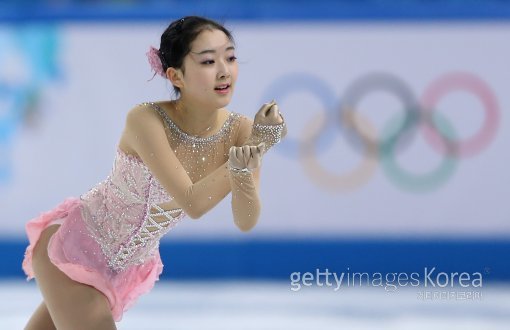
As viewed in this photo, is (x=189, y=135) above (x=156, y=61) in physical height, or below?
below

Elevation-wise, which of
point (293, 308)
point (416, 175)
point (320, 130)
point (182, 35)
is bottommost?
point (182, 35)

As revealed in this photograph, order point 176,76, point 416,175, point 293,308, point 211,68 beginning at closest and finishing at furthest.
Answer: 1. point 211,68
2. point 176,76
3. point 293,308
4. point 416,175

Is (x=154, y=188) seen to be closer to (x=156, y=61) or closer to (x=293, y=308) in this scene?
(x=156, y=61)


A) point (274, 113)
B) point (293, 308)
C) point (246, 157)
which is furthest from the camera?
point (293, 308)

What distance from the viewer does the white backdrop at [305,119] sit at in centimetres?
579

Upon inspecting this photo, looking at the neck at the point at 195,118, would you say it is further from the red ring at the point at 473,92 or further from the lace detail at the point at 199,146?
the red ring at the point at 473,92

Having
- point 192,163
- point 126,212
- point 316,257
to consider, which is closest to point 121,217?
point 126,212

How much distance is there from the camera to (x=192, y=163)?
2959mm

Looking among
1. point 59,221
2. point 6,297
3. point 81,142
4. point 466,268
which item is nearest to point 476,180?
point 466,268

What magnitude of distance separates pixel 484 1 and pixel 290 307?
224cm

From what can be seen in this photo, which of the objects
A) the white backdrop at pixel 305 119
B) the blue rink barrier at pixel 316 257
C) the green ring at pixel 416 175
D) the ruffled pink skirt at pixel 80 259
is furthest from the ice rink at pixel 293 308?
the ruffled pink skirt at pixel 80 259

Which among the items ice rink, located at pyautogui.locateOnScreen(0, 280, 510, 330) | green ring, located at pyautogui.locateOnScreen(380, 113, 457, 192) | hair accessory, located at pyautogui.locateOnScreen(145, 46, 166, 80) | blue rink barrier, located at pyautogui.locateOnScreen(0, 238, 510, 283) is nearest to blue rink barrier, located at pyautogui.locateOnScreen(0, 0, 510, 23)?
green ring, located at pyautogui.locateOnScreen(380, 113, 457, 192)

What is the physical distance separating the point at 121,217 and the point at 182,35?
1.96ft

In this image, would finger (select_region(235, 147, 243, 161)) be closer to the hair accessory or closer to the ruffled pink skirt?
the hair accessory
